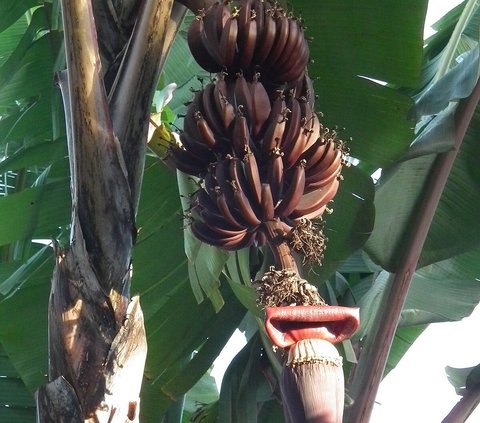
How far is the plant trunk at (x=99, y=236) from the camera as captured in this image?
2.83ft

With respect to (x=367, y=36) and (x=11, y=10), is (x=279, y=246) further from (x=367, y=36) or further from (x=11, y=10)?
(x=11, y=10)

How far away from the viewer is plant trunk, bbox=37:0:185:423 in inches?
34.0

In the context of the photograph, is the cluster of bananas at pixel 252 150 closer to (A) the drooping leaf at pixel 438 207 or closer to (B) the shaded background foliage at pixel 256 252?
(B) the shaded background foliage at pixel 256 252

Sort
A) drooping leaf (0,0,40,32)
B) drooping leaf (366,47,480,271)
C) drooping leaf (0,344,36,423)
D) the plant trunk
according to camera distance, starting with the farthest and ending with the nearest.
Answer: drooping leaf (0,344,36,423), drooping leaf (0,0,40,32), drooping leaf (366,47,480,271), the plant trunk

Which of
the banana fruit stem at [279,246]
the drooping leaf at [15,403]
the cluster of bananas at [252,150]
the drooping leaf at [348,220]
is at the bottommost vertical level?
the drooping leaf at [15,403]

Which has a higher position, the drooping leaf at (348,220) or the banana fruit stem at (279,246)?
the banana fruit stem at (279,246)

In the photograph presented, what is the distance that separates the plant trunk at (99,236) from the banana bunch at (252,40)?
11cm

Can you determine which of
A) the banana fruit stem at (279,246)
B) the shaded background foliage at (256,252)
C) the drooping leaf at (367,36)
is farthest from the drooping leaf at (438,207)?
the banana fruit stem at (279,246)

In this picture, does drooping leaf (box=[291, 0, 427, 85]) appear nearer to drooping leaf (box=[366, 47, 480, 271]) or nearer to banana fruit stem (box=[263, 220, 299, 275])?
drooping leaf (box=[366, 47, 480, 271])

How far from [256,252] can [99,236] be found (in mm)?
736

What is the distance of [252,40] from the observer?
94 centimetres

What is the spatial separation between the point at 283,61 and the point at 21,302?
770mm

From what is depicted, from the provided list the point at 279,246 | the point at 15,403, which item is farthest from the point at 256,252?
the point at 279,246

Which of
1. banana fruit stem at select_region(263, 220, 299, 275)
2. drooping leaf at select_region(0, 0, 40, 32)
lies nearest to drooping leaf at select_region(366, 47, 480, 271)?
banana fruit stem at select_region(263, 220, 299, 275)
